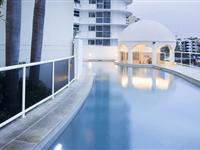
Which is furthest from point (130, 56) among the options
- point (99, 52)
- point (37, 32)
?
point (37, 32)

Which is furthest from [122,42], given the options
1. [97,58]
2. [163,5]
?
[163,5]

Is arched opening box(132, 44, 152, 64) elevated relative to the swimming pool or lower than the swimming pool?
elevated

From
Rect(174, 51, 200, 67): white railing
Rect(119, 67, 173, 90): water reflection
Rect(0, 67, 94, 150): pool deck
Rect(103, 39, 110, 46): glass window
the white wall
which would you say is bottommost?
Rect(0, 67, 94, 150): pool deck

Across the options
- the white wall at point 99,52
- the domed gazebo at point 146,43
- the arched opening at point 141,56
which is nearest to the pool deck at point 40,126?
the domed gazebo at point 146,43

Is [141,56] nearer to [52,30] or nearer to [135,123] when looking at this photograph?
[52,30]

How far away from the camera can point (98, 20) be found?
34281mm

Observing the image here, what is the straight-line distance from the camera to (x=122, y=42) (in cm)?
2094

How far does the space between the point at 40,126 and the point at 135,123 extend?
1904 mm

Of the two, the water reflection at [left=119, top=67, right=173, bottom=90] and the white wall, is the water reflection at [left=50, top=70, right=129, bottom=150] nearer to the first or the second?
the water reflection at [left=119, top=67, right=173, bottom=90]

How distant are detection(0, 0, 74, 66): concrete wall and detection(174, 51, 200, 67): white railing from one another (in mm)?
8655

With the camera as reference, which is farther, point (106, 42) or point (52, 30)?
point (106, 42)

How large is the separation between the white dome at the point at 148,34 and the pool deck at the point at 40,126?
1392 centimetres

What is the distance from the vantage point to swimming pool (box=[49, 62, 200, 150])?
13.5ft

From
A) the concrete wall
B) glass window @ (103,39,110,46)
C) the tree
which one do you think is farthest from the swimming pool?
glass window @ (103,39,110,46)
